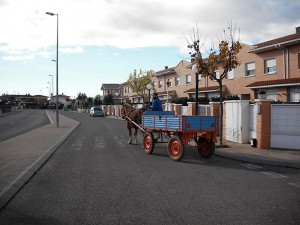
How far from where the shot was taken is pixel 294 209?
5746 mm

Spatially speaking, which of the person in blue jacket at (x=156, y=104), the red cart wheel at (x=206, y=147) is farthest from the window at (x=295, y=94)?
the red cart wheel at (x=206, y=147)

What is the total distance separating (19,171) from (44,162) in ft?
5.55

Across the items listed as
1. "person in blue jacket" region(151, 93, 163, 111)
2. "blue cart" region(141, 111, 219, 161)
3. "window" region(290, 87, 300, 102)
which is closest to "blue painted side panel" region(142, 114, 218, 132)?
"blue cart" region(141, 111, 219, 161)

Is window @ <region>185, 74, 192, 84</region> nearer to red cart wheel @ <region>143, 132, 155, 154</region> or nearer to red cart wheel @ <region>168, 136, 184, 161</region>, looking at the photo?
red cart wheel @ <region>143, 132, 155, 154</region>

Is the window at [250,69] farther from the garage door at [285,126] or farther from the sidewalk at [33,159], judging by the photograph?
the garage door at [285,126]

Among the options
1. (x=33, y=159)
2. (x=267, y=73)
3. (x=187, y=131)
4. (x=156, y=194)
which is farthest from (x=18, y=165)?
(x=267, y=73)

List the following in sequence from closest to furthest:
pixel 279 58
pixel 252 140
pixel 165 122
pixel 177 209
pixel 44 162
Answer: pixel 177 209, pixel 44 162, pixel 165 122, pixel 252 140, pixel 279 58

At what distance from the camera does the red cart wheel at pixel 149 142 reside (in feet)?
40.5

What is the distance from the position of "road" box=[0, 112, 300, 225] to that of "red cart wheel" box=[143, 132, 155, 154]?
1606mm

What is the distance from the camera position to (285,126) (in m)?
13.5

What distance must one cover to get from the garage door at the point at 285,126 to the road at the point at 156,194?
3781mm

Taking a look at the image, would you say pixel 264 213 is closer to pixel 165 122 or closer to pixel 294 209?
pixel 294 209

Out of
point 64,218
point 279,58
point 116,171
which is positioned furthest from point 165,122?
point 279,58

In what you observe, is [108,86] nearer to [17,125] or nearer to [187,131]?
[17,125]
